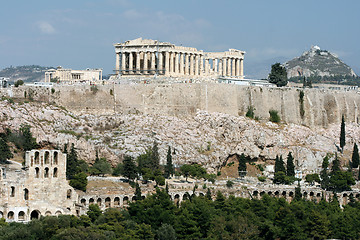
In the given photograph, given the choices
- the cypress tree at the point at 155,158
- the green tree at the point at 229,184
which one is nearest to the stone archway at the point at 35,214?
the cypress tree at the point at 155,158

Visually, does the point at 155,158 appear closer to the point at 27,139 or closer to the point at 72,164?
the point at 72,164

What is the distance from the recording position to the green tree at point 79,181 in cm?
7075

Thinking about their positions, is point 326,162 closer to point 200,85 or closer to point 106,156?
point 200,85

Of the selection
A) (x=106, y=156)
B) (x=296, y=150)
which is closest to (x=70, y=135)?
(x=106, y=156)

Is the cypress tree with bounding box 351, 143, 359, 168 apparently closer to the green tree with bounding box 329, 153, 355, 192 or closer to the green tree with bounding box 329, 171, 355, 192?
the green tree with bounding box 329, 153, 355, 192

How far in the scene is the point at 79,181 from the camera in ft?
233

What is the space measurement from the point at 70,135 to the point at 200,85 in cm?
1969

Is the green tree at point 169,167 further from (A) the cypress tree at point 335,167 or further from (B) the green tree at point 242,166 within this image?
(A) the cypress tree at point 335,167

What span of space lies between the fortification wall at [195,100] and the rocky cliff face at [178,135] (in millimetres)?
1360

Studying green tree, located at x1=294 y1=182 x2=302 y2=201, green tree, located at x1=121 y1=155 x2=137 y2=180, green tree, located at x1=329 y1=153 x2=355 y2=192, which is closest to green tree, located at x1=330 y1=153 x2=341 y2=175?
green tree, located at x1=329 y1=153 x2=355 y2=192

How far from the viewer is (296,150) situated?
95.2m

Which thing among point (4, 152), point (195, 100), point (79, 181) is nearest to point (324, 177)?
point (195, 100)

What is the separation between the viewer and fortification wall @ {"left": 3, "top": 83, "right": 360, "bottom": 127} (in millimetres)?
91375

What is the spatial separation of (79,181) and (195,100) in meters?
27.9
